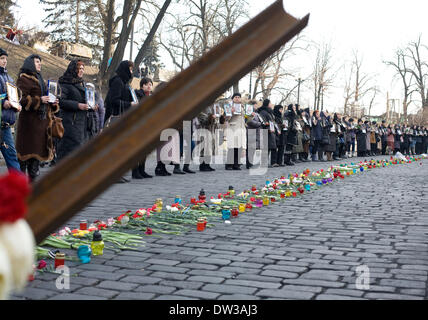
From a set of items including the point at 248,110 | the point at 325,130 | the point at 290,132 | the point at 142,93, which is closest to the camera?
A: the point at 142,93

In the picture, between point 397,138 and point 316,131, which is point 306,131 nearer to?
point 316,131

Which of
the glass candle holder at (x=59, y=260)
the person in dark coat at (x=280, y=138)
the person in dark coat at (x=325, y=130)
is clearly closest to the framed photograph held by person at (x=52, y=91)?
the glass candle holder at (x=59, y=260)

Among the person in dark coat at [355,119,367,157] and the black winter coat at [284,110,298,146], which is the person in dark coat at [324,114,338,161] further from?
the person in dark coat at [355,119,367,157]

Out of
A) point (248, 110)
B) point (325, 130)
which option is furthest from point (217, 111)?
point (325, 130)

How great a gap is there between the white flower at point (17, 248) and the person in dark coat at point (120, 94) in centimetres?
991

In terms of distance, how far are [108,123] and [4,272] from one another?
982cm

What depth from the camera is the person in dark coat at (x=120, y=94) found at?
10828 millimetres

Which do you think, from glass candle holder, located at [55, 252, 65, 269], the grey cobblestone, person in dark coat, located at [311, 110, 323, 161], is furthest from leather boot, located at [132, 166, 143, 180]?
person in dark coat, located at [311, 110, 323, 161]

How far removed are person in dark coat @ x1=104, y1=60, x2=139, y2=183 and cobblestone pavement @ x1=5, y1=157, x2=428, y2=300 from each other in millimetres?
3343

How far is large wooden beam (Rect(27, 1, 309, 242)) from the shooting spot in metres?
1.31

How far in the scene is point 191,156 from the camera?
14.8 metres

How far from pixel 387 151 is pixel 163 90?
121 feet

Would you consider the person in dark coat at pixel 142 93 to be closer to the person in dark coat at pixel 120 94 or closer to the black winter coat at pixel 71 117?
the person in dark coat at pixel 120 94

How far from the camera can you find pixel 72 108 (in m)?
9.75
